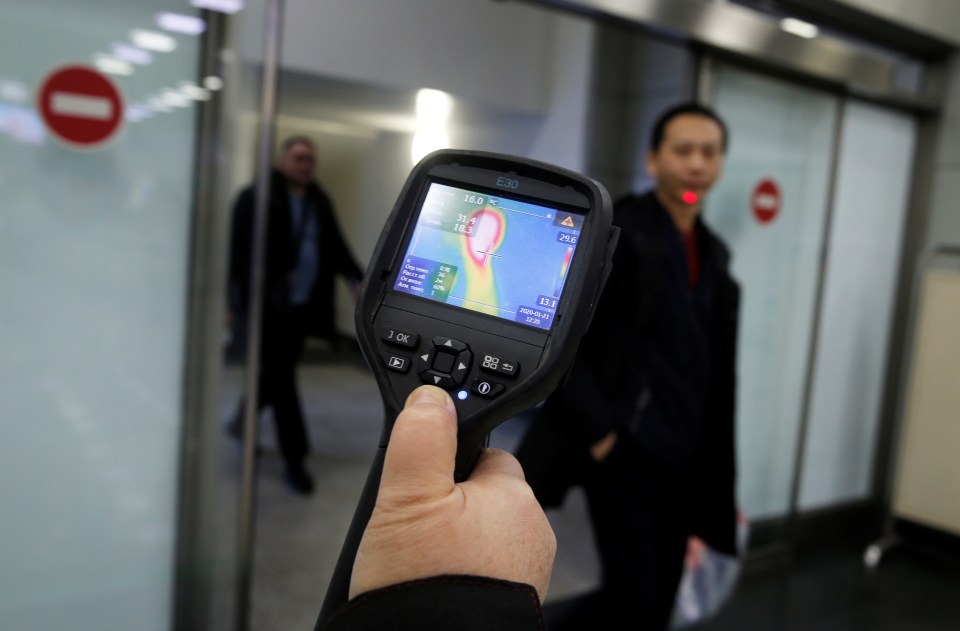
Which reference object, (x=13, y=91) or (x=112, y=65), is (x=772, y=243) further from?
(x=13, y=91)

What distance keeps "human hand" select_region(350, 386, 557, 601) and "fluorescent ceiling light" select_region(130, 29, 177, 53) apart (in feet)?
5.12

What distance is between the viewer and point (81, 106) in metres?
1.70

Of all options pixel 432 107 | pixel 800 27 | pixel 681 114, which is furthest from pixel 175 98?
pixel 800 27

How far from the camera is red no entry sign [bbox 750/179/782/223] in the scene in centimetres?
301

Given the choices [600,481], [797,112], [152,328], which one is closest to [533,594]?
[600,481]

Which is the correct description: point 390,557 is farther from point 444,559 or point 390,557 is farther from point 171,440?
point 171,440

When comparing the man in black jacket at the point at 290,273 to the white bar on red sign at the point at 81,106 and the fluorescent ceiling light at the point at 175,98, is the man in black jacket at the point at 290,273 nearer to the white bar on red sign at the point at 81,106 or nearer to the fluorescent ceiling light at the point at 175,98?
the fluorescent ceiling light at the point at 175,98

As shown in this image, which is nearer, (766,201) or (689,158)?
(689,158)

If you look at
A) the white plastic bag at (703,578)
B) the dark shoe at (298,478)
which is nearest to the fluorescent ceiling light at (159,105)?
the dark shoe at (298,478)

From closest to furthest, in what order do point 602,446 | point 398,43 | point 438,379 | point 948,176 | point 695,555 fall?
point 438,379, point 602,446, point 398,43, point 695,555, point 948,176

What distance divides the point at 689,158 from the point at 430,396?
1544 millimetres

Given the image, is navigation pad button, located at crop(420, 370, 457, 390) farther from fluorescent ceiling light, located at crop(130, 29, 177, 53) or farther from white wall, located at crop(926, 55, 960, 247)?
white wall, located at crop(926, 55, 960, 247)

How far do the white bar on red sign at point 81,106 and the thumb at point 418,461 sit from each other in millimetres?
1513

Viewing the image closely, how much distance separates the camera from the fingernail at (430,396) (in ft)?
1.78
